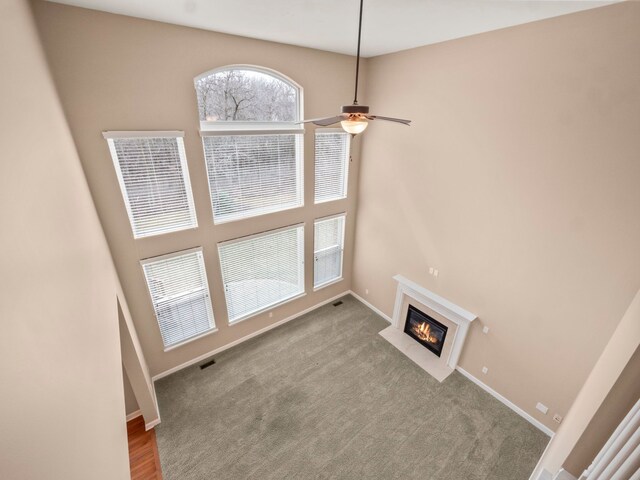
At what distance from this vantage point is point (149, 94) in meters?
3.46

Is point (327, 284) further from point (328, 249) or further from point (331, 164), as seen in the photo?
point (331, 164)

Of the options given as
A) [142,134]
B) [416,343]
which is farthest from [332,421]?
[142,134]

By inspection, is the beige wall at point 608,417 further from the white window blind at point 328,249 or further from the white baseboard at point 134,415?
the white baseboard at point 134,415

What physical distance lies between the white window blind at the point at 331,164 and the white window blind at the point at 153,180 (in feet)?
7.97

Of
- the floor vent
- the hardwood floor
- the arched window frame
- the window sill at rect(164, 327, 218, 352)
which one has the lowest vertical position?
the hardwood floor

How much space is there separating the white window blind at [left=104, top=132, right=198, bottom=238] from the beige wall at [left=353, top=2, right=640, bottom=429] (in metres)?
3.61

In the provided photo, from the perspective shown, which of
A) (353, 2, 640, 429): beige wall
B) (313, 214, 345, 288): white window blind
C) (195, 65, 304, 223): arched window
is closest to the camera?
(353, 2, 640, 429): beige wall

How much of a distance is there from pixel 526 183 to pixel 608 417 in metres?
2.73

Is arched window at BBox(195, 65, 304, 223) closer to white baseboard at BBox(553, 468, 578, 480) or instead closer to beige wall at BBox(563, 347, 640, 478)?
beige wall at BBox(563, 347, 640, 478)

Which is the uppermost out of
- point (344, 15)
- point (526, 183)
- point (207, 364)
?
point (344, 15)

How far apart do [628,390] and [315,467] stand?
11.1ft

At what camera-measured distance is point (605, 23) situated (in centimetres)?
275

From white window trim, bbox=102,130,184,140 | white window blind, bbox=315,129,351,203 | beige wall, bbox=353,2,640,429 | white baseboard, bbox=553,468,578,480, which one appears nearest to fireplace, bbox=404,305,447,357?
beige wall, bbox=353,2,640,429

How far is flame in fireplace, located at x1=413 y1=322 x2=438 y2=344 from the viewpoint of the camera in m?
5.22
